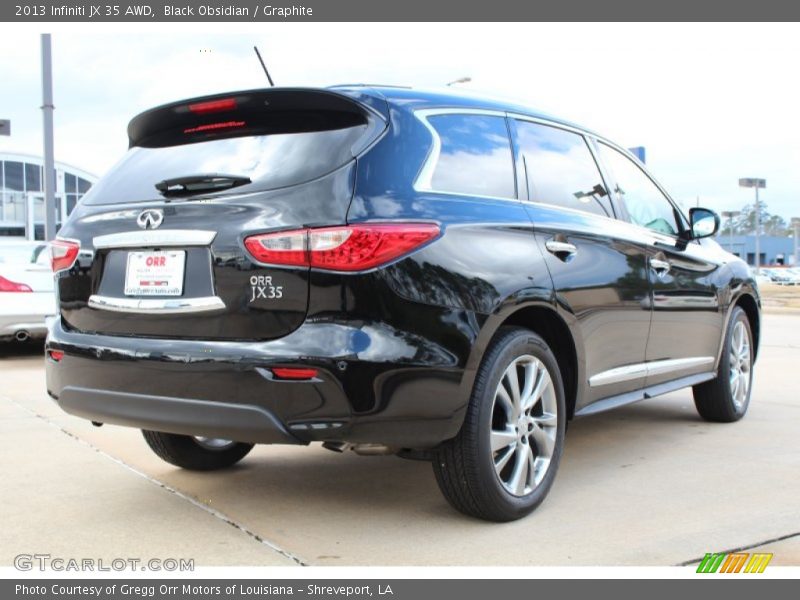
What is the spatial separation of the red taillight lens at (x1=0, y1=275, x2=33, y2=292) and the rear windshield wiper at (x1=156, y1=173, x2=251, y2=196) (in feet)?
21.3

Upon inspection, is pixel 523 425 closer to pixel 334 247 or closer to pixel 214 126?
pixel 334 247

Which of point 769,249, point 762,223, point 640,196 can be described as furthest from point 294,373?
point 762,223

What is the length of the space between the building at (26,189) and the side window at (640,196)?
53096 mm

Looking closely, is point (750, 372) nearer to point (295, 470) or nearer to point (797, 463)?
point (797, 463)

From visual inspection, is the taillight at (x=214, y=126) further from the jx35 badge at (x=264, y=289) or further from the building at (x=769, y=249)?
the building at (x=769, y=249)

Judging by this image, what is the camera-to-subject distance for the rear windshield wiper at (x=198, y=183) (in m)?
3.26

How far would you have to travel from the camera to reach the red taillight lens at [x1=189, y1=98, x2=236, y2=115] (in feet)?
11.2

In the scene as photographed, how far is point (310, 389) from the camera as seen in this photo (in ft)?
9.75

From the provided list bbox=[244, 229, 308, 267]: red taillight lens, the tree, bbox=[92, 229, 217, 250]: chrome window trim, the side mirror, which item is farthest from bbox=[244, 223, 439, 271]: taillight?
the tree

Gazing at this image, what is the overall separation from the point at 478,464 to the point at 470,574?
430 mm

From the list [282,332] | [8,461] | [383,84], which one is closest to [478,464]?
[282,332]

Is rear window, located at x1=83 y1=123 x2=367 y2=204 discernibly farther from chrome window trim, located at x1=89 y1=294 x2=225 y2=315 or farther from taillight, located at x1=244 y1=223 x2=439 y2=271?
chrome window trim, located at x1=89 y1=294 x2=225 y2=315
